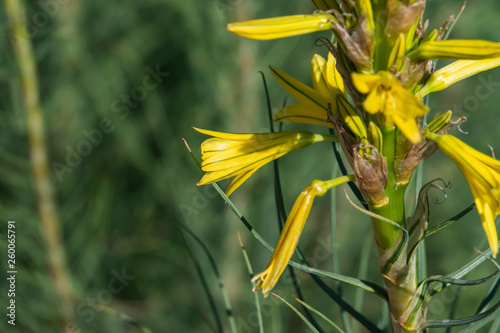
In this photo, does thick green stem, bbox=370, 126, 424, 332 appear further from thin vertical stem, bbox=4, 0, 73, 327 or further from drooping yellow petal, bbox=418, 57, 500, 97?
thin vertical stem, bbox=4, 0, 73, 327

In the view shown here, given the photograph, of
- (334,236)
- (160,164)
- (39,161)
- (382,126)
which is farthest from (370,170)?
(160,164)

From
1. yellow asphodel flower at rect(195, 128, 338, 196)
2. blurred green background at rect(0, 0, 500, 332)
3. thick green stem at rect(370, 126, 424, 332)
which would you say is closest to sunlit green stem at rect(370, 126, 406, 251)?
thick green stem at rect(370, 126, 424, 332)

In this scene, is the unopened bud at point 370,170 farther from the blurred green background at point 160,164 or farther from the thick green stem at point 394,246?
the blurred green background at point 160,164

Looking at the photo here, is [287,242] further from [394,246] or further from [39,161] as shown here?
[39,161]

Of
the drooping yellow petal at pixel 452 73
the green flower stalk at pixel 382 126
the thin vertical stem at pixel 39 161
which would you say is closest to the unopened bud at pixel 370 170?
the green flower stalk at pixel 382 126

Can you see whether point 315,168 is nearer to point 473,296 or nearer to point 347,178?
point 473,296

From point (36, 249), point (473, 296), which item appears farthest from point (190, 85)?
point (473, 296)
